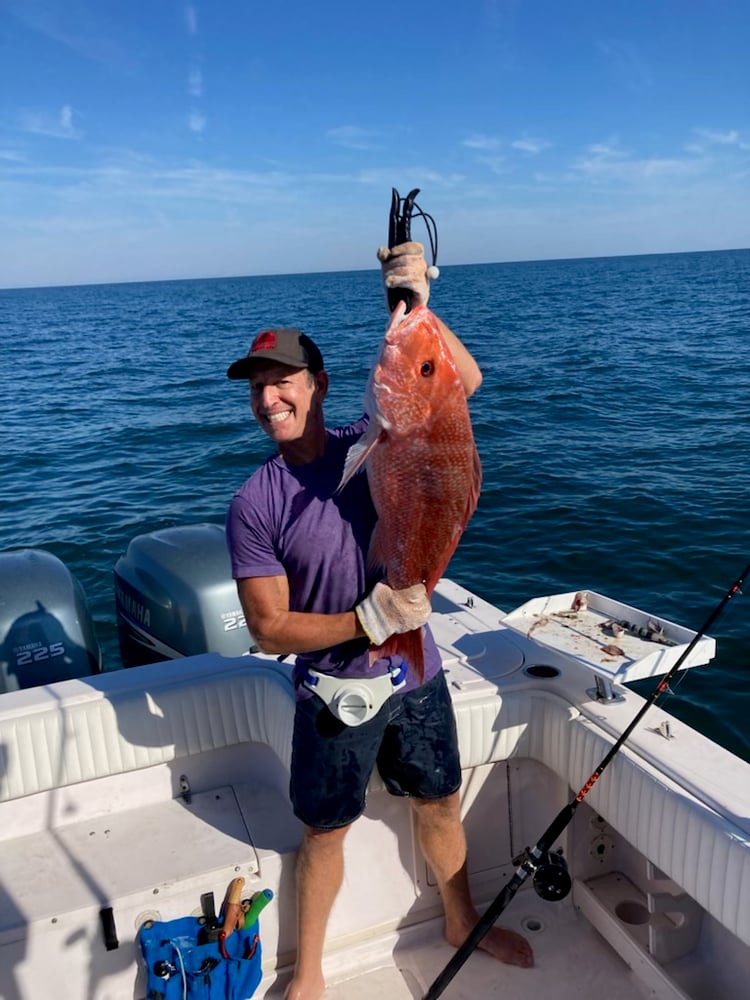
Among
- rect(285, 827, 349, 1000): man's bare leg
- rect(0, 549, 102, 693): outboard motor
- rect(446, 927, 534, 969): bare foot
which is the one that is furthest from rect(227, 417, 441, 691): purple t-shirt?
rect(0, 549, 102, 693): outboard motor

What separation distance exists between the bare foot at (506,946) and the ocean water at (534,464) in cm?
359

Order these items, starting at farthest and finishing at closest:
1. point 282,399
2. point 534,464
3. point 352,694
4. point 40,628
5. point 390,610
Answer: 1. point 534,464
2. point 40,628
3. point 352,694
4. point 282,399
5. point 390,610

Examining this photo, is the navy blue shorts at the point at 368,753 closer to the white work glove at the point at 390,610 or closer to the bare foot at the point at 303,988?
the white work glove at the point at 390,610

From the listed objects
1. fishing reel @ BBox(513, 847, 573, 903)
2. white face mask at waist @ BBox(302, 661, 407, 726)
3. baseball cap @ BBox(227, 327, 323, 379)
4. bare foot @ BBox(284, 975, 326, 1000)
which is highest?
baseball cap @ BBox(227, 327, 323, 379)

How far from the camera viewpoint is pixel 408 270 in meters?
2.36

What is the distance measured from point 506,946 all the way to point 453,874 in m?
0.45

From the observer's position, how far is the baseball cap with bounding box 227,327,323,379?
8.38ft

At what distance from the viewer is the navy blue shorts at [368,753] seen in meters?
2.92

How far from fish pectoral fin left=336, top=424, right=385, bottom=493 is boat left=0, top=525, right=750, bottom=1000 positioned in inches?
59.7

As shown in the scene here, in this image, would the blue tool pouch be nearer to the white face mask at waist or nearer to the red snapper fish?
the white face mask at waist

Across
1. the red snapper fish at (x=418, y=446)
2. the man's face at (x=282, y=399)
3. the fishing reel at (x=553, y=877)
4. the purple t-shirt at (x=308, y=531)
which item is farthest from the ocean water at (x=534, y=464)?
the man's face at (x=282, y=399)

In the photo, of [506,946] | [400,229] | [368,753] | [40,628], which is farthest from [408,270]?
[40,628]

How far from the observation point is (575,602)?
4004mm

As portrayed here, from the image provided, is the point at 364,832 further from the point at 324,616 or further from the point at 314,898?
the point at 324,616
